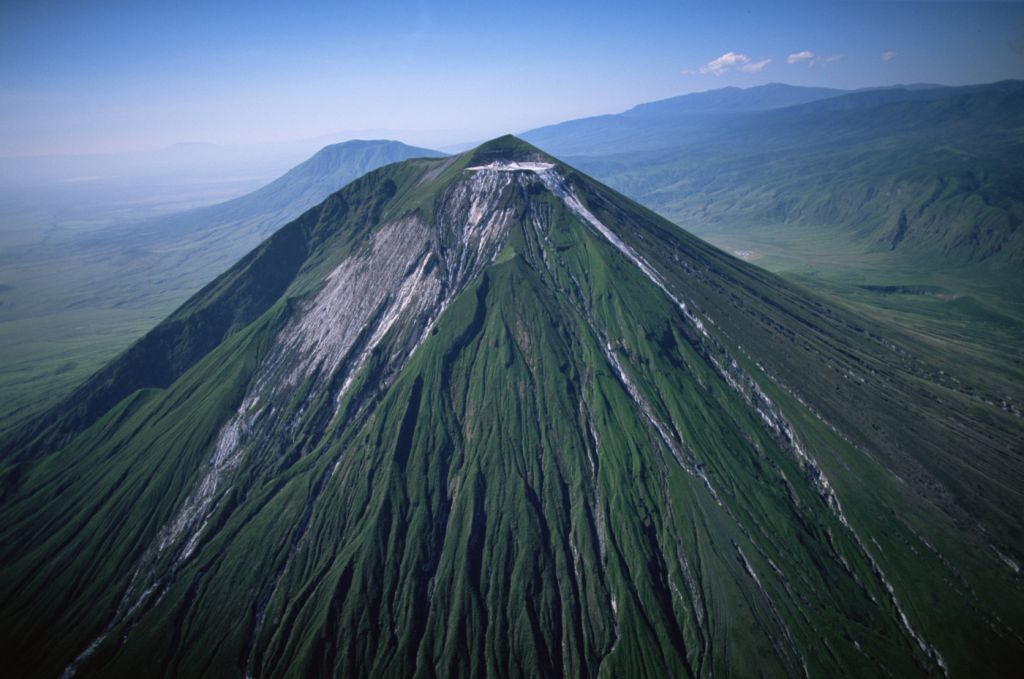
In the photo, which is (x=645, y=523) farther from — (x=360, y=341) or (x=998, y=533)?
(x=360, y=341)

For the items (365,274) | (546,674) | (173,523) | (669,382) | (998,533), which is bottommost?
(546,674)

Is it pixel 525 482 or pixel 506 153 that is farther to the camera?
pixel 506 153

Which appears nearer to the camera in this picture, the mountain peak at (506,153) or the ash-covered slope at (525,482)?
the ash-covered slope at (525,482)

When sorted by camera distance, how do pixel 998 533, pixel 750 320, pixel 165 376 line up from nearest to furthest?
pixel 998 533 < pixel 750 320 < pixel 165 376

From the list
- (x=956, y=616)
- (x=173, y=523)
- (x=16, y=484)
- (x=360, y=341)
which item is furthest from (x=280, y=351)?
(x=956, y=616)

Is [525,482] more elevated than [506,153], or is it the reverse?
[506,153]

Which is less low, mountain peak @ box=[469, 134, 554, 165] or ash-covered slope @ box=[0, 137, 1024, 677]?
mountain peak @ box=[469, 134, 554, 165]

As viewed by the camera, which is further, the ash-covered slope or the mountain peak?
the mountain peak

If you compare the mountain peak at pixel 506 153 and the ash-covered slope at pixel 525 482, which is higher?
the mountain peak at pixel 506 153
